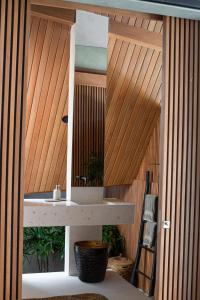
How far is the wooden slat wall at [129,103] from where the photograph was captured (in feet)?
15.6

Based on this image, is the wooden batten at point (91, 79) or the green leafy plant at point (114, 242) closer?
the wooden batten at point (91, 79)

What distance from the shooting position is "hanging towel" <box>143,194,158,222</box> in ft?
16.3

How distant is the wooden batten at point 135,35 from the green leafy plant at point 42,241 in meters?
2.61

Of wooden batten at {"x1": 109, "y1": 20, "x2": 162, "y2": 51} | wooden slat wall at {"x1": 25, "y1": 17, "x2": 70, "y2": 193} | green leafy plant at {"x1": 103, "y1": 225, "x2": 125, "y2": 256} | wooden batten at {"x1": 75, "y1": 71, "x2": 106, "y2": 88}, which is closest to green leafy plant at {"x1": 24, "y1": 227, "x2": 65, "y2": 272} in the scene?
wooden slat wall at {"x1": 25, "y1": 17, "x2": 70, "y2": 193}

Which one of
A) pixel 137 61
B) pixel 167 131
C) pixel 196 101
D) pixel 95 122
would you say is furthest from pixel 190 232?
pixel 137 61

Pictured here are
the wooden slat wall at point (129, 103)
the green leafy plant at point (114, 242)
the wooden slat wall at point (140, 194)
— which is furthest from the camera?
the green leafy plant at point (114, 242)

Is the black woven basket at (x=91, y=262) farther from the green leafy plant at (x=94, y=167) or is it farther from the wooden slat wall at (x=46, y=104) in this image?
the wooden slat wall at (x=46, y=104)

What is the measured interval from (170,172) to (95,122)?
1761mm

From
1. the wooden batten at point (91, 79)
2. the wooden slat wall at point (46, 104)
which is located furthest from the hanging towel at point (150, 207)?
the wooden batten at point (91, 79)

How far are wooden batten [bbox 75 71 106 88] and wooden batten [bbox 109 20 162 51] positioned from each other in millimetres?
483

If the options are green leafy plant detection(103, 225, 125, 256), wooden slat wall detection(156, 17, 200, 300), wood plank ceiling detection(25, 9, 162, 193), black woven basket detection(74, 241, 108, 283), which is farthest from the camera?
green leafy plant detection(103, 225, 125, 256)

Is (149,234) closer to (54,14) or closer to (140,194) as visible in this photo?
(140,194)

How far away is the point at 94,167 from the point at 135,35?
149 centimetres

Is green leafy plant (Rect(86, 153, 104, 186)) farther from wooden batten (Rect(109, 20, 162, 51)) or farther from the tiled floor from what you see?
wooden batten (Rect(109, 20, 162, 51))
